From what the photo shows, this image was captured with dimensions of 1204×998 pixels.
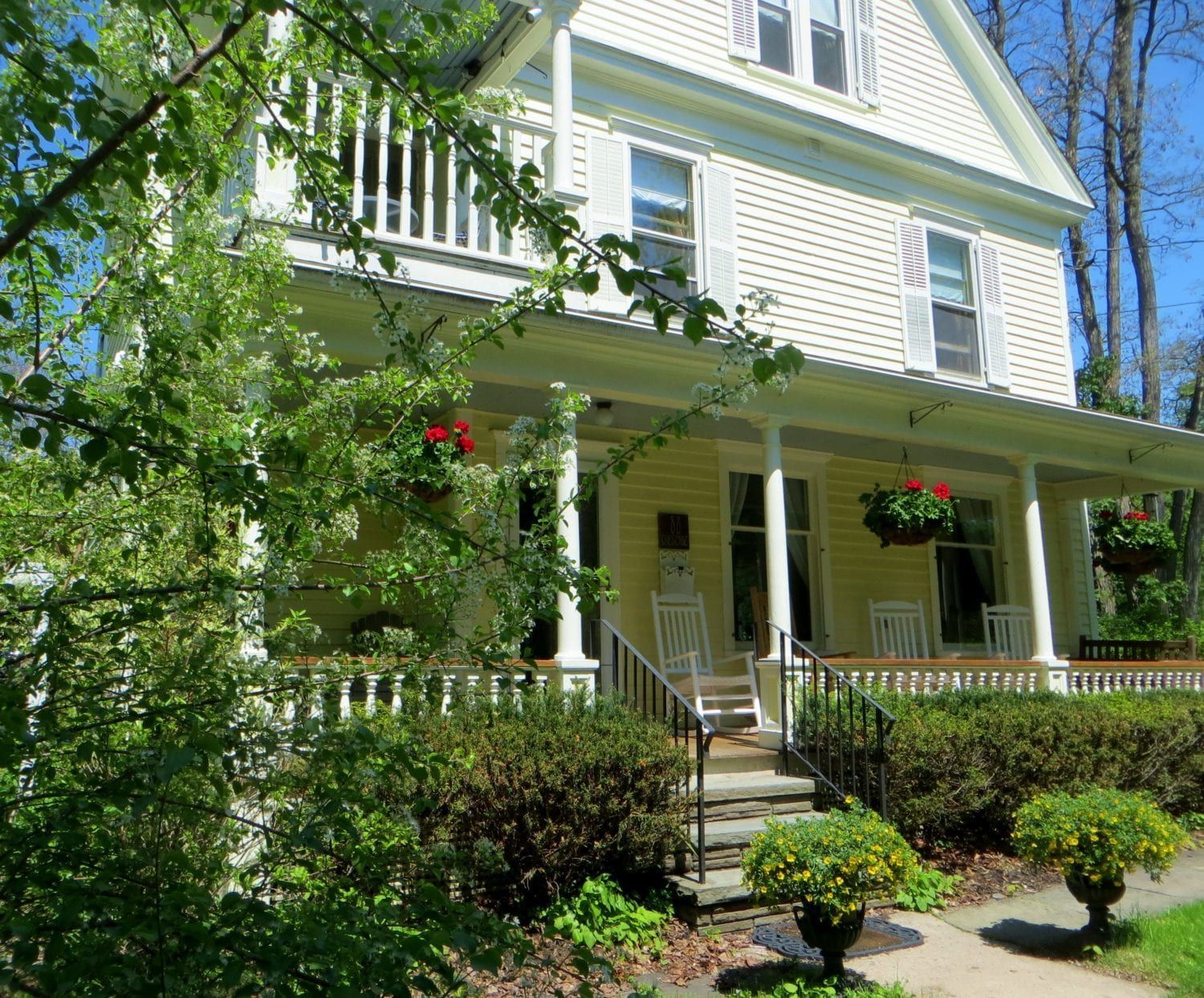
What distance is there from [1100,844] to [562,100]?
622cm

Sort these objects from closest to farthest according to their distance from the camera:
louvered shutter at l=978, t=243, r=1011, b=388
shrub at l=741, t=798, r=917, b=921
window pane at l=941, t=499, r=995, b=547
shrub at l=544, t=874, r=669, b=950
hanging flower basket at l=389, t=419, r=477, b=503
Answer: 1. hanging flower basket at l=389, t=419, r=477, b=503
2. shrub at l=741, t=798, r=917, b=921
3. shrub at l=544, t=874, r=669, b=950
4. louvered shutter at l=978, t=243, r=1011, b=388
5. window pane at l=941, t=499, r=995, b=547

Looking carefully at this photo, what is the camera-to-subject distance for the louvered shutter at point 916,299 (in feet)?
37.5

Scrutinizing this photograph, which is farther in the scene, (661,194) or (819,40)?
(819,40)

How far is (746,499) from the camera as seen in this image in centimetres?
1105

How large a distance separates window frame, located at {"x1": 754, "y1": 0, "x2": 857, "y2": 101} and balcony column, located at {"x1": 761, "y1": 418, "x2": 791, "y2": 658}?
4932mm

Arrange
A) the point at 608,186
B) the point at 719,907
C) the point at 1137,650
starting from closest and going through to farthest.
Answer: the point at 719,907 < the point at 608,186 < the point at 1137,650

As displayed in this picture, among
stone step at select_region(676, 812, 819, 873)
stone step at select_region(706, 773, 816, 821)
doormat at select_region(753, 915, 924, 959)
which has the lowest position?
doormat at select_region(753, 915, 924, 959)

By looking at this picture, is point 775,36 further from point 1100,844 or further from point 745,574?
point 1100,844

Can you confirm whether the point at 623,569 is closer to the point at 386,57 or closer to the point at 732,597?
the point at 732,597

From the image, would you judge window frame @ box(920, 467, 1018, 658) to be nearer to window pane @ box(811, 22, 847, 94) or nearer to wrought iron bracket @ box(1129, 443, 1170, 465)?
wrought iron bracket @ box(1129, 443, 1170, 465)

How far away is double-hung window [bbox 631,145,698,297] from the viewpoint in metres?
10.2

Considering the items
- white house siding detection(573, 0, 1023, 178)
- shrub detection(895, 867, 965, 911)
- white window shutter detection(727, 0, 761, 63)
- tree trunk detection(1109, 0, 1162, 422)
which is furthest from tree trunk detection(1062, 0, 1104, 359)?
shrub detection(895, 867, 965, 911)

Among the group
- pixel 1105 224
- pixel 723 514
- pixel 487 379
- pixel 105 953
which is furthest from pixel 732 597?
pixel 1105 224

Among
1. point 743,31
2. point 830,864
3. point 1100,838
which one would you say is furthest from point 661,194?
point 830,864
